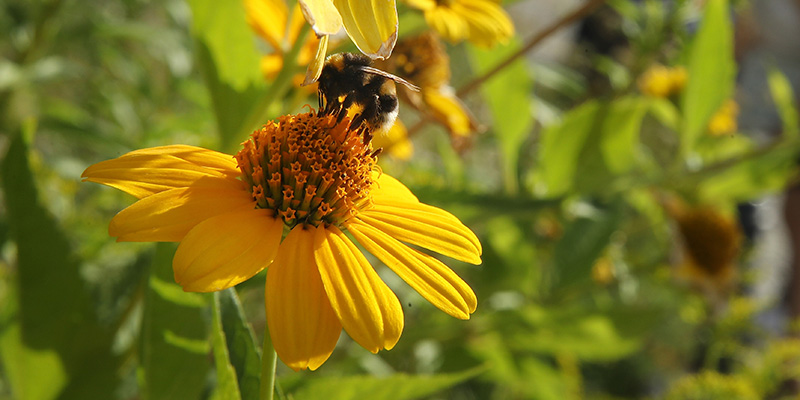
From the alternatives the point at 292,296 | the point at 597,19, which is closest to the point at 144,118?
the point at 292,296

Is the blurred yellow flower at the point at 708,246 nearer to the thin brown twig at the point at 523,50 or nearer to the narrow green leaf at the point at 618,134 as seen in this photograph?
the narrow green leaf at the point at 618,134

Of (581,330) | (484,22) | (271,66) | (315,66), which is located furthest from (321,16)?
(581,330)

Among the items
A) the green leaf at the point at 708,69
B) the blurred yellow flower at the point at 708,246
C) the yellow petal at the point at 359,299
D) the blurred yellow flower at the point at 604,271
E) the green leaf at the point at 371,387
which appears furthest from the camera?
the blurred yellow flower at the point at 708,246

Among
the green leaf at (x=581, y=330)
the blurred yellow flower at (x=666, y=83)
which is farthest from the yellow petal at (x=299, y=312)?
the blurred yellow flower at (x=666, y=83)

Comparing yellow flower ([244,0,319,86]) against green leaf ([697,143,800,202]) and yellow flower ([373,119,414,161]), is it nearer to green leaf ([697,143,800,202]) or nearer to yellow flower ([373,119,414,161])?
yellow flower ([373,119,414,161])

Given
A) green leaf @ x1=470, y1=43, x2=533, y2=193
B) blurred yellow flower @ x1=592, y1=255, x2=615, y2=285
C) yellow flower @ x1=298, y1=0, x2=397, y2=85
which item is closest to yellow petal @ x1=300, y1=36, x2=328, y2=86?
yellow flower @ x1=298, y1=0, x2=397, y2=85

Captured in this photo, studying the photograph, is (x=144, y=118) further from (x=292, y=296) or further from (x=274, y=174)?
(x=292, y=296)

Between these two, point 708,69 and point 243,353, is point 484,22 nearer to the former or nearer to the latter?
point 243,353
